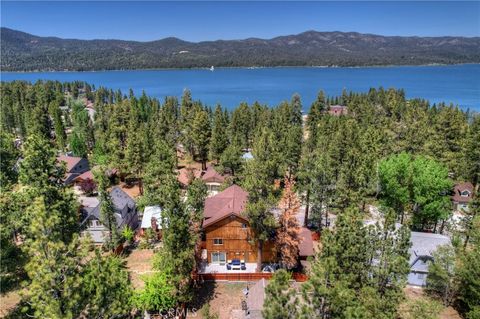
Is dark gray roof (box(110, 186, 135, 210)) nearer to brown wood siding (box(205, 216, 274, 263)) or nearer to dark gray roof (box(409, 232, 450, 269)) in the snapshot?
brown wood siding (box(205, 216, 274, 263))

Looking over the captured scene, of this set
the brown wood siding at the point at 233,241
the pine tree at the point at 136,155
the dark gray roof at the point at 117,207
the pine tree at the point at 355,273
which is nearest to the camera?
the pine tree at the point at 355,273

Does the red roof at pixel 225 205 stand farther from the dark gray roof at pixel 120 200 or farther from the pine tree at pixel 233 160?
the pine tree at pixel 233 160

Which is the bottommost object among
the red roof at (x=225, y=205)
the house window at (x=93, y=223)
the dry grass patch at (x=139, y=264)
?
the dry grass patch at (x=139, y=264)

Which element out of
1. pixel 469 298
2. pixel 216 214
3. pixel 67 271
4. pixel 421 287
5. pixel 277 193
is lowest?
pixel 421 287

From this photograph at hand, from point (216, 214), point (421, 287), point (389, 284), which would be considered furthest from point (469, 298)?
point (216, 214)

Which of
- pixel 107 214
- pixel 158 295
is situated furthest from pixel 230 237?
pixel 107 214

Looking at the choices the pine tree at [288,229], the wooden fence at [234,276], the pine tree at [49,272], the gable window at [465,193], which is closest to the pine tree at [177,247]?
the wooden fence at [234,276]

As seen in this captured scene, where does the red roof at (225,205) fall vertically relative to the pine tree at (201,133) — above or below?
below

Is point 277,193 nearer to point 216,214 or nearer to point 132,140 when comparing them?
point 216,214
